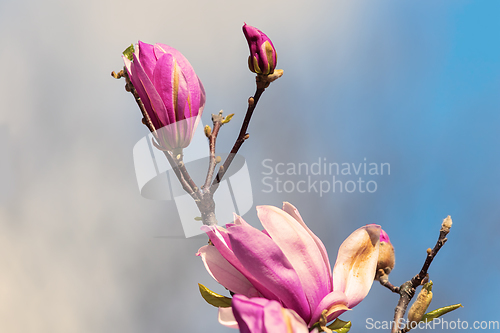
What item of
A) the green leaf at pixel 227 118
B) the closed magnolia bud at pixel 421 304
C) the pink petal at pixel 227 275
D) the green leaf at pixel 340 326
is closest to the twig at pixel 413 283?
the closed magnolia bud at pixel 421 304

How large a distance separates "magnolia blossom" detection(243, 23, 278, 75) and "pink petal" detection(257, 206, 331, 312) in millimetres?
253

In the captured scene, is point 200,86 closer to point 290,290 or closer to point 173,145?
point 173,145

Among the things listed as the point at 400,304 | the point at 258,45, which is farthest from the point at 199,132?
the point at 400,304

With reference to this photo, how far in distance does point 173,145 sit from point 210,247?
0.18 m

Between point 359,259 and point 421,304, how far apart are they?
0.44 ft

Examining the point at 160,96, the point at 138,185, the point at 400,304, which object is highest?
the point at 160,96

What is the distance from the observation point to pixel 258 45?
23.1 inches

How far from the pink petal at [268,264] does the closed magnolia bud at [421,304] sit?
8.3 inches

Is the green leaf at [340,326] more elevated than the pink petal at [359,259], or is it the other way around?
the pink petal at [359,259]

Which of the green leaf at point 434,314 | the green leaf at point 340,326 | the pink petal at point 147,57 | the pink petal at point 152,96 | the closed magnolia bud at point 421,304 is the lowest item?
the green leaf at point 434,314

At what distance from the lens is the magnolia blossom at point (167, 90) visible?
54 cm

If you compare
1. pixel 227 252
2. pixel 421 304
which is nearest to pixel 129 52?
pixel 227 252

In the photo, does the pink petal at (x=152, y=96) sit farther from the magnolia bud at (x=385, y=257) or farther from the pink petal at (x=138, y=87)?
the magnolia bud at (x=385, y=257)

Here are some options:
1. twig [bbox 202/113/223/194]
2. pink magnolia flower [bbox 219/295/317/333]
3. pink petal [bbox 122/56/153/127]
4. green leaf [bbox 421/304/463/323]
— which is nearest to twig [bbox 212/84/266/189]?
twig [bbox 202/113/223/194]
